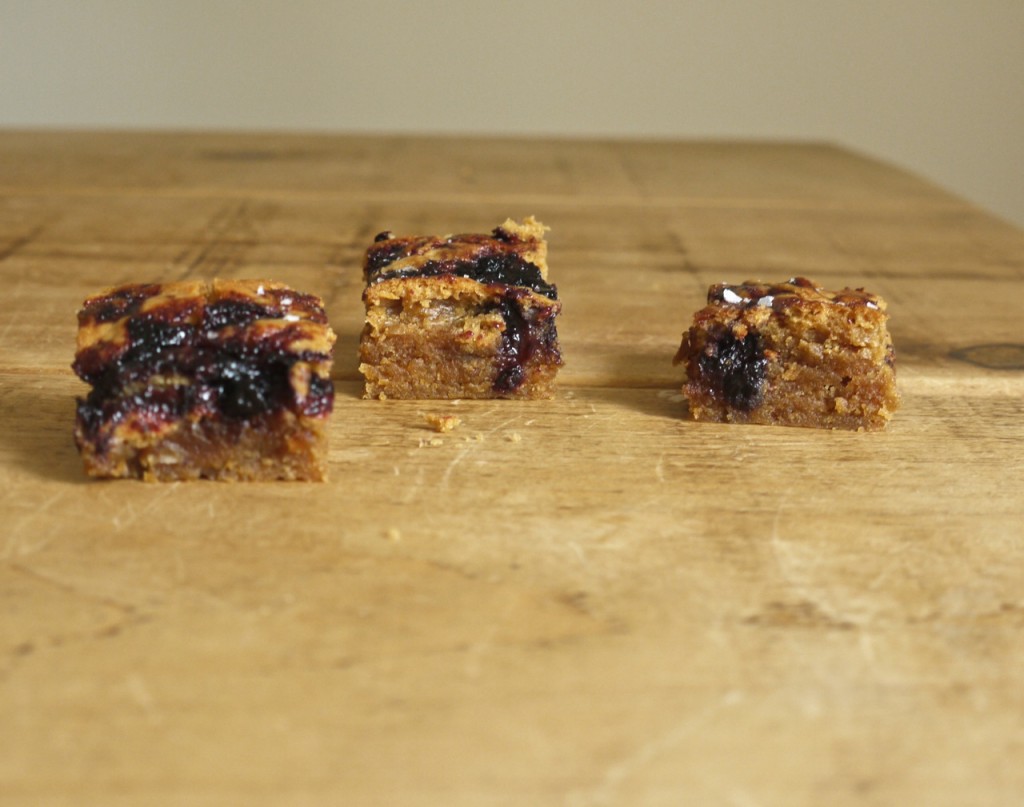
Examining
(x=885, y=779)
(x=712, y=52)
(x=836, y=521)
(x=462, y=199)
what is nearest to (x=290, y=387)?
(x=836, y=521)

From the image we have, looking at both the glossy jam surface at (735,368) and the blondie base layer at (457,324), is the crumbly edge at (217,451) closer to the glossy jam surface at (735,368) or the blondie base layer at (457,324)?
the blondie base layer at (457,324)

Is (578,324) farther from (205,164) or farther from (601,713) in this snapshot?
(205,164)

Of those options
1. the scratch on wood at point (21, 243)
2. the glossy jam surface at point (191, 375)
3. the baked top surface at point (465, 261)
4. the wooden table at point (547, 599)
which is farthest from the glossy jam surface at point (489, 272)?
the scratch on wood at point (21, 243)

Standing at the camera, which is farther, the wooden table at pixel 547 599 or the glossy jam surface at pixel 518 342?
the glossy jam surface at pixel 518 342

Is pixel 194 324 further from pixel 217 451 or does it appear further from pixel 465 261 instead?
pixel 465 261

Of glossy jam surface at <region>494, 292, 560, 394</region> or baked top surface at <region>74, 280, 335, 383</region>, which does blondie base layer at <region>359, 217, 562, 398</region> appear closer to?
glossy jam surface at <region>494, 292, 560, 394</region>

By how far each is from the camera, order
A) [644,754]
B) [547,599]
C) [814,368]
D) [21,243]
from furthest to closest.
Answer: [21,243], [814,368], [547,599], [644,754]

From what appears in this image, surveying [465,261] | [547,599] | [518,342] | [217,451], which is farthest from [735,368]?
[217,451]
